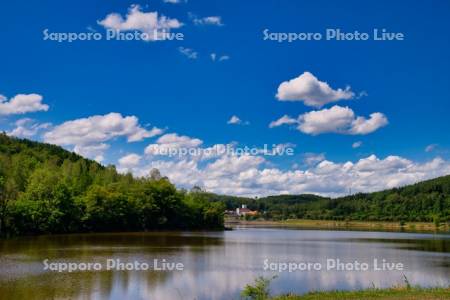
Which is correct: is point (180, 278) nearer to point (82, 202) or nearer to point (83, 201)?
point (82, 202)

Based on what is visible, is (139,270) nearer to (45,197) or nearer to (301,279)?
(301,279)

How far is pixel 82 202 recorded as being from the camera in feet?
348

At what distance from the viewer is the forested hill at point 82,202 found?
88.1 metres

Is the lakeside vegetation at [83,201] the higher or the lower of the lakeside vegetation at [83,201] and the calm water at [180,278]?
the higher

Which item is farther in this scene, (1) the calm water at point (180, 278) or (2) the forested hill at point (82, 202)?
(2) the forested hill at point (82, 202)

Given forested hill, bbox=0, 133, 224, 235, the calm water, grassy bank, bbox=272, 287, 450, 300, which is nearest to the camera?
grassy bank, bbox=272, 287, 450, 300

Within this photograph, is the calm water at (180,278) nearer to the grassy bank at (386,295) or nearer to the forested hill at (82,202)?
the grassy bank at (386,295)

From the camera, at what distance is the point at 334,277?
37.0 m

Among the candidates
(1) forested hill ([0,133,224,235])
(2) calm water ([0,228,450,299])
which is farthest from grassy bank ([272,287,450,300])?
(1) forested hill ([0,133,224,235])

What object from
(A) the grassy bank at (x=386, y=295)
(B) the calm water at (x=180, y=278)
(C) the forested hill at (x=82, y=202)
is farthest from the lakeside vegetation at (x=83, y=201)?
(A) the grassy bank at (x=386, y=295)

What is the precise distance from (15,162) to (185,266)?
89.9 m

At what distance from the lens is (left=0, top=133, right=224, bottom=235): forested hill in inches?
3469

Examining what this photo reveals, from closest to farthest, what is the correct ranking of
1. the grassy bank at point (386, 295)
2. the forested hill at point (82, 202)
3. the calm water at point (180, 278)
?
the grassy bank at point (386, 295)
the calm water at point (180, 278)
the forested hill at point (82, 202)

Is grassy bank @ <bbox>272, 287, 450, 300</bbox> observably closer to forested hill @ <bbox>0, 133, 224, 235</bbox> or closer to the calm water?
the calm water
